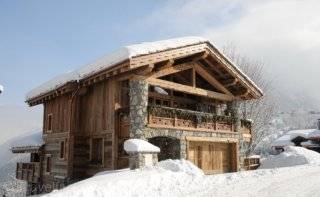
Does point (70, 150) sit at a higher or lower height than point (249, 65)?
lower

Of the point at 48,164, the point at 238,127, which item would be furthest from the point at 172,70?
the point at 48,164

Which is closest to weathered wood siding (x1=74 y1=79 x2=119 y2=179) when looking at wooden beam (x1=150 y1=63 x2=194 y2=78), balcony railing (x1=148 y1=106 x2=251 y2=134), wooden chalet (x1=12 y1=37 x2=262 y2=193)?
wooden chalet (x1=12 y1=37 x2=262 y2=193)

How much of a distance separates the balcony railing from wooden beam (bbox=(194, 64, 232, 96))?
2.13m

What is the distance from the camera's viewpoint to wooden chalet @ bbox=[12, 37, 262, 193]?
59.0 feet

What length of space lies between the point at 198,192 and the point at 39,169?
649 inches

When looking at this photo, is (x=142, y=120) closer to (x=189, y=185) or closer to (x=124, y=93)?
(x=124, y=93)

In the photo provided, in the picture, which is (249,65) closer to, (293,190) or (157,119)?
(157,119)

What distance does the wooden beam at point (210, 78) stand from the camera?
2291 centimetres

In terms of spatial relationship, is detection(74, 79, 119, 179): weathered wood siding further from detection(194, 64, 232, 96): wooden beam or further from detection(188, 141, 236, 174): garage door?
detection(194, 64, 232, 96): wooden beam

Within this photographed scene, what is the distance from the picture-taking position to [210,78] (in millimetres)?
23703

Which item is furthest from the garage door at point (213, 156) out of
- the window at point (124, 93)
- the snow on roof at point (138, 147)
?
the snow on roof at point (138, 147)

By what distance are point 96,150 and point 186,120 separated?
5.04 m

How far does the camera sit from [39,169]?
24938mm

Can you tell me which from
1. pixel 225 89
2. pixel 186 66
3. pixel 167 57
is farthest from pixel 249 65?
pixel 167 57
